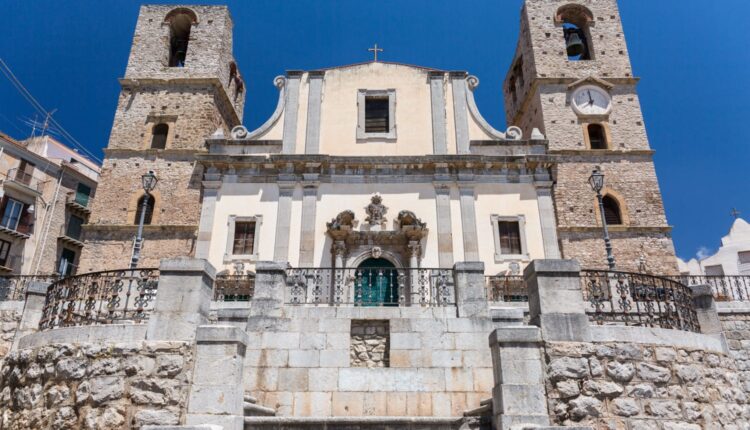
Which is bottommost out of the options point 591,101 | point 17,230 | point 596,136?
point 17,230

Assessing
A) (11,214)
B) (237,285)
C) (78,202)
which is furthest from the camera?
(78,202)

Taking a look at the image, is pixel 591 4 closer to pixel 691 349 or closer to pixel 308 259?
pixel 308 259

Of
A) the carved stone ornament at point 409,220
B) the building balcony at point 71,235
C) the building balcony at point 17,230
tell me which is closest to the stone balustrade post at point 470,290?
the carved stone ornament at point 409,220

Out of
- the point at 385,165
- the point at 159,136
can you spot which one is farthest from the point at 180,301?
the point at 159,136

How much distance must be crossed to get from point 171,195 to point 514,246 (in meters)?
13.7

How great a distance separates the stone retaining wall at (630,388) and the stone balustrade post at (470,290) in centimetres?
242

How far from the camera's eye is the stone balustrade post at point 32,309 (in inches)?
424

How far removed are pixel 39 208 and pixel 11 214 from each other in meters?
1.79

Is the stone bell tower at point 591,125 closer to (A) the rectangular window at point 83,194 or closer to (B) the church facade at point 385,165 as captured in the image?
(B) the church facade at point 385,165

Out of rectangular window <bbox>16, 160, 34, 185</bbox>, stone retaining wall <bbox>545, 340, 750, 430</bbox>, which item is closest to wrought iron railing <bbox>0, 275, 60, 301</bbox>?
stone retaining wall <bbox>545, 340, 750, 430</bbox>

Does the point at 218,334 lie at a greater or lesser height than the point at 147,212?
lesser

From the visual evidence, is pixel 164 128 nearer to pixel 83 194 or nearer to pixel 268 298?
pixel 83 194

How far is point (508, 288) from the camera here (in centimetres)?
1678

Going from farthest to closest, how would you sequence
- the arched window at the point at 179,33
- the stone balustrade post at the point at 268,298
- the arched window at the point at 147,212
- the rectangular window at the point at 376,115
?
the arched window at the point at 179,33
the arched window at the point at 147,212
the rectangular window at the point at 376,115
the stone balustrade post at the point at 268,298
